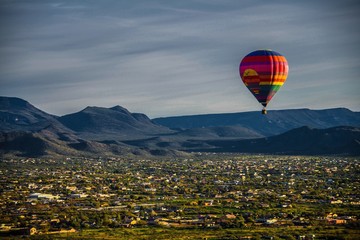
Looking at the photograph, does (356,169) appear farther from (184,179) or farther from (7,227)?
(7,227)

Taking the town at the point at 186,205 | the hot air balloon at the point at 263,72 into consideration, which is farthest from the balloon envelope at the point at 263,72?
the town at the point at 186,205

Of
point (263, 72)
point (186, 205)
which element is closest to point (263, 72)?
point (263, 72)

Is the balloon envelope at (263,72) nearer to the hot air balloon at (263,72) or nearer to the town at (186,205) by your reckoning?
the hot air balloon at (263,72)

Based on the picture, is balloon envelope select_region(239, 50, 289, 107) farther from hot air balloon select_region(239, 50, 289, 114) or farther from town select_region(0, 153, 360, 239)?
town select_region(0, 153, 360, 239)

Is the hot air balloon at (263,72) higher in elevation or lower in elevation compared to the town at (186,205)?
higher

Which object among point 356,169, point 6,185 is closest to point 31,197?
point 6,185

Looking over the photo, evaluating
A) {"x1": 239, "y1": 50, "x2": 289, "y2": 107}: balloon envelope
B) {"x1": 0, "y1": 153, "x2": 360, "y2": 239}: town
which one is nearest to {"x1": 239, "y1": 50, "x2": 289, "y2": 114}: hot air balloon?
{"x1": 239, "y1": 50, "x2": 289, "y2": 107}: balloon envelope

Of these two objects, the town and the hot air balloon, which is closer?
the town

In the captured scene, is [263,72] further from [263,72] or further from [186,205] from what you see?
[186,205]
